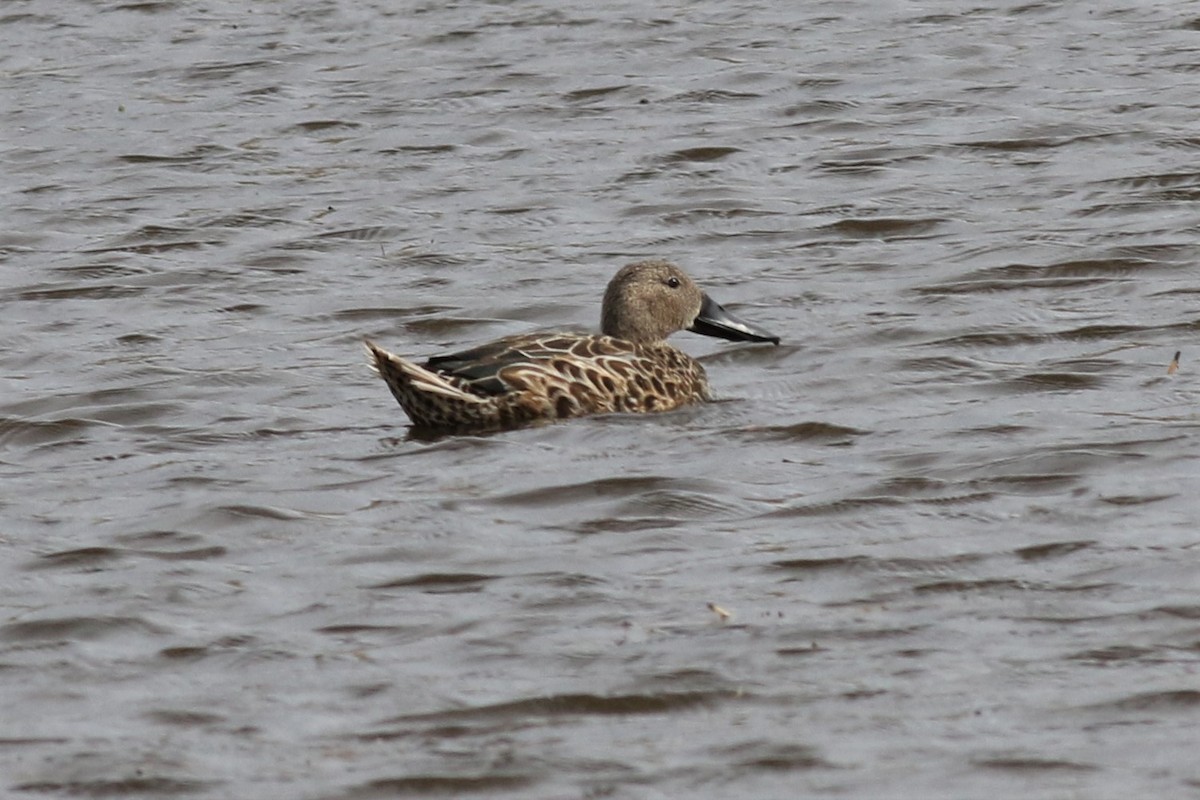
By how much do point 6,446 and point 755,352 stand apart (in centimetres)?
283

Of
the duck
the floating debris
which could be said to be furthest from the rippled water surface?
the duck

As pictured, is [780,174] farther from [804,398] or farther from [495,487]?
[495,487]

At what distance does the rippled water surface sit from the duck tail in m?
0.17

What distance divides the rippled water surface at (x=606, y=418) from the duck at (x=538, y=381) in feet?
0.43

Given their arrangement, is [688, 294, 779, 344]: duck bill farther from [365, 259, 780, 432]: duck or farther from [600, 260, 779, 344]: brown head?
[365, 259, 780, 432]: duck

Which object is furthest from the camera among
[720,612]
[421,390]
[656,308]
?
[656,308]

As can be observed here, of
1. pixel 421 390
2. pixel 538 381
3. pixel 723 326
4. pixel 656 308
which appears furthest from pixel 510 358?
pixel 723 326

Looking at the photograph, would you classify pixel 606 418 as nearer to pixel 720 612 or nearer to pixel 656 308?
pixel 656 308

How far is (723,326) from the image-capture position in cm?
998

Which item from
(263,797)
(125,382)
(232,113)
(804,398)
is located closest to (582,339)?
(804,398)

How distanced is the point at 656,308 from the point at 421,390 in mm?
1363

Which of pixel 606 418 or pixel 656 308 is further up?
pixel 656 308

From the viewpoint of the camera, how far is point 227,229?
41.2ft

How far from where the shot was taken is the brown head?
388 inches
